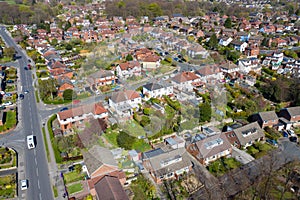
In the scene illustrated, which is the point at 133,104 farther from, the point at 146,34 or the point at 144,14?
the point at 144,14

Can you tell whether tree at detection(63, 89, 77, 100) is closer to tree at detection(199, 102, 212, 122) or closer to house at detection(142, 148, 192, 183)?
house at detection(142, 148, 192, 183)

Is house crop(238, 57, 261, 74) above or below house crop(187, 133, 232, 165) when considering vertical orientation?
above

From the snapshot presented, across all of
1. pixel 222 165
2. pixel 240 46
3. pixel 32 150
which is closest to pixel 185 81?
pixel 222 165

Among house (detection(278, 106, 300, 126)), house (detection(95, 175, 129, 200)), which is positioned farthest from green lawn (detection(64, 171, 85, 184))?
house (detection(278, 106, 300, 126))

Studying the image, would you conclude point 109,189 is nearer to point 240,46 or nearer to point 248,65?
point 248,65

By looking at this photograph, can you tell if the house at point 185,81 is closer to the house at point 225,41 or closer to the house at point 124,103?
the house at point 124,103

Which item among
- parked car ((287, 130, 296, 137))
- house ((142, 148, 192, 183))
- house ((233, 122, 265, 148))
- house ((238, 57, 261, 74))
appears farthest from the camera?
house ((238, 57, 261, 74))

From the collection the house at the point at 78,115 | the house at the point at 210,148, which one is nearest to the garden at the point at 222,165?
the house at the point at 210,148
